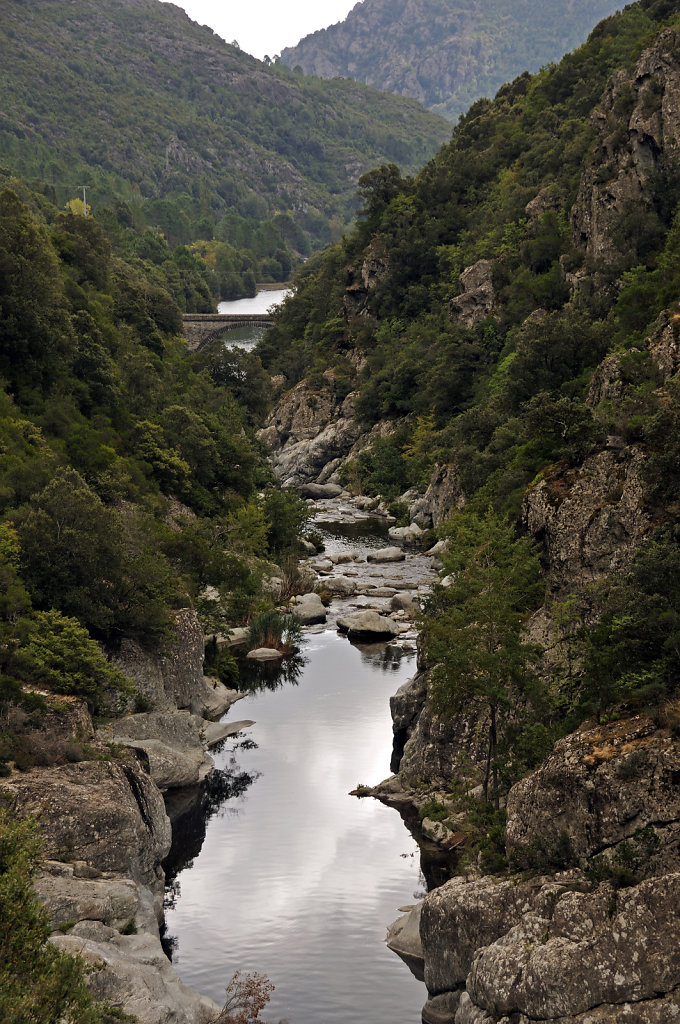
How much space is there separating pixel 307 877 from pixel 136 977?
1112cm

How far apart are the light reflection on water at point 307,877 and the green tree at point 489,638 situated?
5.51 metres

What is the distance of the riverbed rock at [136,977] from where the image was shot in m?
23.8

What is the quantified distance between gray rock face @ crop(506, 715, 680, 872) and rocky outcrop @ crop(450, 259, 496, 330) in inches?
3200

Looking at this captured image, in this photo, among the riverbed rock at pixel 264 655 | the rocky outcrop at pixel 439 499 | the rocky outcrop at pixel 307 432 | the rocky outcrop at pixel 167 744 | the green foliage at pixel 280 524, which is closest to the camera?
the rocky outcrop at pixel 167 744

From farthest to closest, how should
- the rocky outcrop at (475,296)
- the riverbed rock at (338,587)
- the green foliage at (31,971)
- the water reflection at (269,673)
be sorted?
the rocky outcrop at (475,296) < the riverbed rock at (338,587) < the water reflection at (269,673) < the green foliage at (31,971)

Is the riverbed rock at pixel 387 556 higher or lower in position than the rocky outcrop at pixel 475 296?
lower

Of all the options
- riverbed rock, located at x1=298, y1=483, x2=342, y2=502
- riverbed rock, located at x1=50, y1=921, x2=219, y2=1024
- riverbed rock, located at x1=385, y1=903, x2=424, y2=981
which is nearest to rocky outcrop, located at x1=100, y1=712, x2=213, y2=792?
riverbed rock, located at x1=50, y1=921, x2=219, y2=1024

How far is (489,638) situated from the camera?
3641 cm

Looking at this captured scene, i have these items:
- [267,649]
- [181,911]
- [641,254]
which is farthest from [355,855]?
[641,254]

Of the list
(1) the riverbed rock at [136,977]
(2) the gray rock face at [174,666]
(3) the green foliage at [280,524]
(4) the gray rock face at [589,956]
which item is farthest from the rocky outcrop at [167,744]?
(3) the green foliage at [280,524]

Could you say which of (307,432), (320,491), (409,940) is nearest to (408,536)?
(320,491)

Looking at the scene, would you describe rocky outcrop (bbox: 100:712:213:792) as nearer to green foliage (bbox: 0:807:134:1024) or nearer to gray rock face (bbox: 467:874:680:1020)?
green foliage (bbox: 0:807:134:1024)

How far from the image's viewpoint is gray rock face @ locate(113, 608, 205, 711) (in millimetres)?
42938

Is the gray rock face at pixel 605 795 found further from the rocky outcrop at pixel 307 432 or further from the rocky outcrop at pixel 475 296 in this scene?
the rocky outcrop at pixel 307 432
